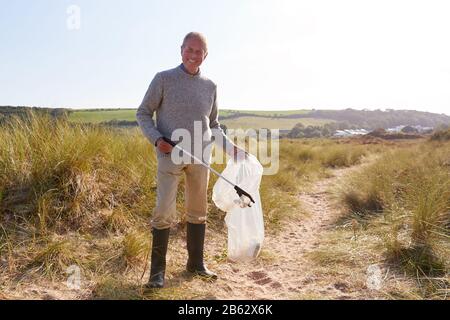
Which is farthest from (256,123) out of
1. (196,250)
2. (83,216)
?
(196,250)

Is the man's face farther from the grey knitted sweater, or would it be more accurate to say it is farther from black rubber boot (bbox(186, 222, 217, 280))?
black rubber boot (bbox(186, 222, 217, 280))

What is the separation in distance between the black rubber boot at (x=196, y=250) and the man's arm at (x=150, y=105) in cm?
85

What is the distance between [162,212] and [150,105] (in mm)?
795

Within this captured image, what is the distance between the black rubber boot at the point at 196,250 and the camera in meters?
3.07

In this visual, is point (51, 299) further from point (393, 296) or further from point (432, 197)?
point (432, 197)

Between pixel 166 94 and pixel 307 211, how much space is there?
3.58 m

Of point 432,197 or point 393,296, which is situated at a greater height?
point 432,197

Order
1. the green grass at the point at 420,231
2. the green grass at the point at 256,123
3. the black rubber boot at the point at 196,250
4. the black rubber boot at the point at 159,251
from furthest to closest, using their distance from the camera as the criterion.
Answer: the green grass at the point at 256,123 < the black rubber boot at the point at 196,250 < the green grass at the point at 420,231 < the black rubber boot at the point at 159,251

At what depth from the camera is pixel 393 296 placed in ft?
8.77

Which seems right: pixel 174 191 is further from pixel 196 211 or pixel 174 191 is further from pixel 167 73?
pixel 167 73

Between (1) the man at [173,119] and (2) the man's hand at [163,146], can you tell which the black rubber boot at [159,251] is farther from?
(2) the man's hand at [163,146]

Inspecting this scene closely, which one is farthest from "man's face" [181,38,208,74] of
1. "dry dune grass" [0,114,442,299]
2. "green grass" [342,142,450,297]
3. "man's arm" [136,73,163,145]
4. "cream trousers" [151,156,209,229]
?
"green grass" [342,142,450,297]

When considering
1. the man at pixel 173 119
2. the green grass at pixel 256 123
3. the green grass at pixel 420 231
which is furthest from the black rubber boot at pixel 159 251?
the green grass at pixel 256 123
